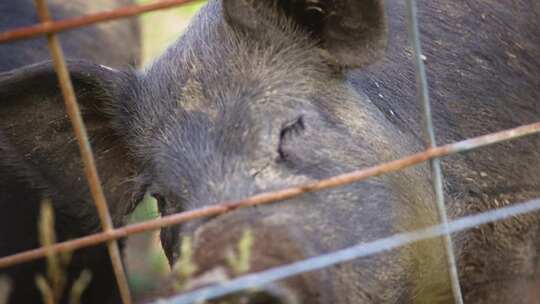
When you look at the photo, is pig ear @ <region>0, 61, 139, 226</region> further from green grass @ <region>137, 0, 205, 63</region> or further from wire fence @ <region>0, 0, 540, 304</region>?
green grass @ <region>137, 0, 205, 63</region>

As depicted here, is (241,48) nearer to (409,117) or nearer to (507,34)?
(409,117)

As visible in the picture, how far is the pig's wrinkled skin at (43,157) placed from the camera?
2875mm

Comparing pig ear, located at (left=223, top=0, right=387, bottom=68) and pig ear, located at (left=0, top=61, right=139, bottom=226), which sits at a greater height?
pig ear, located at (left=223, top=0, right=387, bottom=68)

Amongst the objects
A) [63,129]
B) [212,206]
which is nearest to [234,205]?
[212,206]

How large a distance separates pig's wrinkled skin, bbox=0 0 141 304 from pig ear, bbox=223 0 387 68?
594 mm

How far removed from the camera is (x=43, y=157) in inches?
118

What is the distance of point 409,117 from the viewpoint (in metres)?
2.90

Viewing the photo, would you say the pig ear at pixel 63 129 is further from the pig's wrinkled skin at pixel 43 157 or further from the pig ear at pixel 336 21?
the pig ear at pixel 336 21

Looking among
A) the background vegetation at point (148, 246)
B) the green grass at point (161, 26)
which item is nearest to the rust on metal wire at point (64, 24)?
the background vegetation at point (148, 246)

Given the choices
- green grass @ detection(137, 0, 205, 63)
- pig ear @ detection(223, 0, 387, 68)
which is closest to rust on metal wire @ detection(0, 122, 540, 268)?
pig ear @ detection(223, 0, 387, 68)

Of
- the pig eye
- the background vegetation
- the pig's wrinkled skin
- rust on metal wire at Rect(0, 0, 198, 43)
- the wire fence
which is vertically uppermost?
rust on metal wire at Rect(0, 0, 198, 43)

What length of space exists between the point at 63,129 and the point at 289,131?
0.89 m

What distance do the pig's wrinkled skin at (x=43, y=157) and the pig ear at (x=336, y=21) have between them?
1.95ft

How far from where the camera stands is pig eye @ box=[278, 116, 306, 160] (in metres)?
2.47
